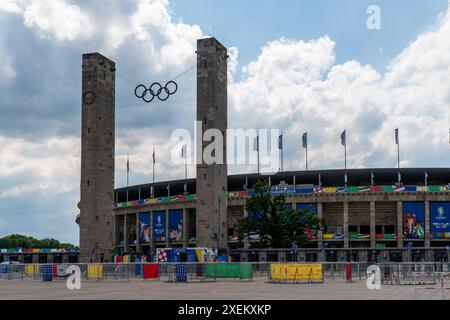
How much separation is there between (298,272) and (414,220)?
226 feet

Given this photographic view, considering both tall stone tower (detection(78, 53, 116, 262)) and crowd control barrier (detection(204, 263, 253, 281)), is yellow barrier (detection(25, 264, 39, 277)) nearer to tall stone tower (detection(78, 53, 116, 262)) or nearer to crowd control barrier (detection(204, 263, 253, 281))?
crowd control barrier (detection(204, 263, 253, 281))

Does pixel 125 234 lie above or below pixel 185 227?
below

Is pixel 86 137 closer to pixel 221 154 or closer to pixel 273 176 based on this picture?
pixel 221 154

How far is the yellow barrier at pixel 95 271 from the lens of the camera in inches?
2229

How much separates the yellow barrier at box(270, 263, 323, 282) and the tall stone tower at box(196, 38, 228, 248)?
126ft

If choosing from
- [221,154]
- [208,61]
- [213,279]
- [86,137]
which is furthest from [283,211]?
[213,279]

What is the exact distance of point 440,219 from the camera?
365ft

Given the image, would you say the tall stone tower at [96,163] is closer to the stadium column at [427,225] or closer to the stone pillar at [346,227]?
the stone pillar at [346,227]

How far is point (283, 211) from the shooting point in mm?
93188

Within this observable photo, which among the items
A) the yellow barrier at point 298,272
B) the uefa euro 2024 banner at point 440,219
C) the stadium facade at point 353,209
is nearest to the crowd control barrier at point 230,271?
the yellow barrier at point 298,272

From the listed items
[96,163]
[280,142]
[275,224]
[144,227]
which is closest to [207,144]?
[275,224]

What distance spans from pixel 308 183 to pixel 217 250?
4258cm

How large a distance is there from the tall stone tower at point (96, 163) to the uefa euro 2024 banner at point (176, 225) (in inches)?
1203

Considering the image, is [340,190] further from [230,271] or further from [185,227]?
[230,271]
